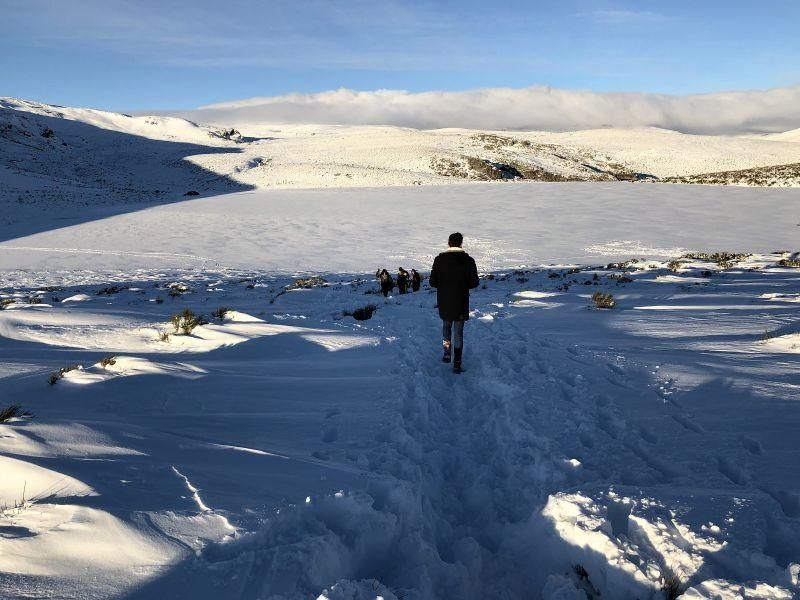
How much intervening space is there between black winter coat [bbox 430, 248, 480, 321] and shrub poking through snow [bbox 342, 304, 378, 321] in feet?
9.82

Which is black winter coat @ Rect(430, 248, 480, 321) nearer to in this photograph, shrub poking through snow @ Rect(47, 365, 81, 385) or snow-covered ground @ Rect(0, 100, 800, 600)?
snow-covered ground @ Rect(0, 100, 800, 600)

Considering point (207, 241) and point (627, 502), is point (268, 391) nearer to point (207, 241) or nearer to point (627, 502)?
point (627, 502)

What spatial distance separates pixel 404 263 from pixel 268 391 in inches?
535

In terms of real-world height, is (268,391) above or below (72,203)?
below

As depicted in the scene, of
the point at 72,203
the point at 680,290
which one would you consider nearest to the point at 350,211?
the point at 72,203

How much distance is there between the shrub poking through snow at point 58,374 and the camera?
189 inches

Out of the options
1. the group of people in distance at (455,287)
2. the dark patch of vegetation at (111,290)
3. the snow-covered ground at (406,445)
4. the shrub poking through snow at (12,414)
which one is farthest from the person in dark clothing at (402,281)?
the shrub poking through snow at (12,414)

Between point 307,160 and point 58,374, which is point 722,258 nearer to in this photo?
point 58,374

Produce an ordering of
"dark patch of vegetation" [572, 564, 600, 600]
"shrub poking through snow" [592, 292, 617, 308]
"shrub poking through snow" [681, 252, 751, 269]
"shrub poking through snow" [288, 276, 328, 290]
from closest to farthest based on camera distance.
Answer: "dark patch of vegetation" [572, 564, 600, 600], "shrub poking through snow" [592, 292, 617, 308], "shrub poking through snow" [288, 276, 328, 290], "shrub poking through snow" [681, 252, 751, 269]

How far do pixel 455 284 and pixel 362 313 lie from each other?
136 inches

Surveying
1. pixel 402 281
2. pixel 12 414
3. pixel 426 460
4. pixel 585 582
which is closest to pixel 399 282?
pixel 402 281

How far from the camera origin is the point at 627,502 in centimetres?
333

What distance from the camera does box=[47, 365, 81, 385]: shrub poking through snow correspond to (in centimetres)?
481

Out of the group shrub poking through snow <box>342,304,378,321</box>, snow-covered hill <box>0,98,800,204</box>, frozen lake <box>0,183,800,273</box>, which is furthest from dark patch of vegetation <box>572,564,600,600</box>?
A: snow-covered hill <box>0,98,800,204</box>
